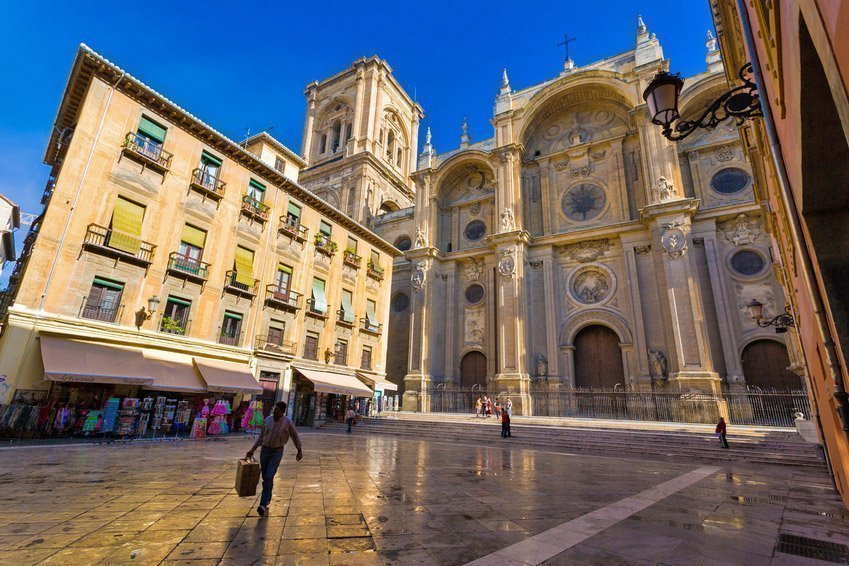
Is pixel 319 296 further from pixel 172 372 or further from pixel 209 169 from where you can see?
pixel 172 372

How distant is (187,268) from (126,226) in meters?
2.32

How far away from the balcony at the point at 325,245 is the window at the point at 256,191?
330cm

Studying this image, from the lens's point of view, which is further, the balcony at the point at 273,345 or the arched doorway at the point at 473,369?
the arched doorway at the point at 473,369

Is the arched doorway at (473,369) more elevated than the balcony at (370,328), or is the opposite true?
the balcony at (370,328)

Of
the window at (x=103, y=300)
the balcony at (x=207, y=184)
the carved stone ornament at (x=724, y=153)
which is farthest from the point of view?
the carved stone ornament at (x=724, y=153)

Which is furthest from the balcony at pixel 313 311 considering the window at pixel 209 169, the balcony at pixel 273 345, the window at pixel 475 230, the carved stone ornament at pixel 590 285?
the carved stone ornament at pixel 590 285

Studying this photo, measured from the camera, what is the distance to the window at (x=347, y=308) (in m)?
21.8

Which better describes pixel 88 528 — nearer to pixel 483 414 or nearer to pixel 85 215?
pixel 85 215

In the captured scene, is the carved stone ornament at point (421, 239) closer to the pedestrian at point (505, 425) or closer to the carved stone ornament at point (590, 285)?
the carved stone ornament at point (590, 285)

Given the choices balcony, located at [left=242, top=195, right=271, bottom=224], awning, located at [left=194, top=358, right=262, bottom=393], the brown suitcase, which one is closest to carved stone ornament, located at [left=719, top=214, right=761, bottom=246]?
balcony, located at [left=242, top=195, right=271, bottom=224]

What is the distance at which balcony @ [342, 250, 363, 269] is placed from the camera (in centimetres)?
2282

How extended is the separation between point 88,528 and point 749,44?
25.4 ft

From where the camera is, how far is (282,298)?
61.0 ft

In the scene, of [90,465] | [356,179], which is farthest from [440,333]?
[90,465]
